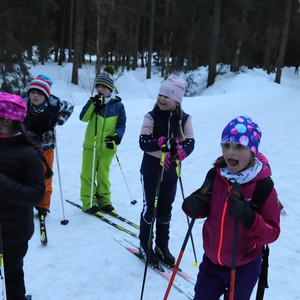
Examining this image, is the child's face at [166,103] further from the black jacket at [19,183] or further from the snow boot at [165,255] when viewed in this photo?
the snow boot at [165,255]

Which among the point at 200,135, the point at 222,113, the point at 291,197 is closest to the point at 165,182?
the point at 291,197

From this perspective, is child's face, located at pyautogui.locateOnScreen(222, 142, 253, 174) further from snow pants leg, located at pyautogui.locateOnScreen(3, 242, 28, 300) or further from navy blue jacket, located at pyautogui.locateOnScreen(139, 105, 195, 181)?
snow pants leg, located at pyautogui.locateOnScreen(3, 242, 28, 300)

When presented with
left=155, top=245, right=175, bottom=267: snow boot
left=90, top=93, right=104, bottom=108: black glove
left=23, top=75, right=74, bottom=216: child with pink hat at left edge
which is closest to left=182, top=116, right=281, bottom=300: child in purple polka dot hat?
left=155, top=245, right=175, bottom=267: snow boot

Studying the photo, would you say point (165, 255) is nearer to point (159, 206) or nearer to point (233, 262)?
point (159, 206)

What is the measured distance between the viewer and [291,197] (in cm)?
600

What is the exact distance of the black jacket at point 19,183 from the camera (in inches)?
95.1

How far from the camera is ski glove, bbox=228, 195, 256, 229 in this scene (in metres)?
2.04

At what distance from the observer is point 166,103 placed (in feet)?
11.3

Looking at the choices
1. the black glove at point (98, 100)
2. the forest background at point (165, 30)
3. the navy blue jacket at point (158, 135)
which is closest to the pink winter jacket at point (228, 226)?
the navy blue jacket at point (158, 135)

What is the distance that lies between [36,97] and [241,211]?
3.01 meters

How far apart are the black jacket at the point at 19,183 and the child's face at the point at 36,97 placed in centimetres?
178

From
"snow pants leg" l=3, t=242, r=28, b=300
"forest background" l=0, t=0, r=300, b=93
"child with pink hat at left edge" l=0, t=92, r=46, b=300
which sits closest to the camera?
"child with pink hat at left edge" l=0, t=92, r=46, b=300

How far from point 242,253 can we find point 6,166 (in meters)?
1.71

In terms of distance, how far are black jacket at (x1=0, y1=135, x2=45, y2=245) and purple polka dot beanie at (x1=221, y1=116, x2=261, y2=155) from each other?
1332mm
